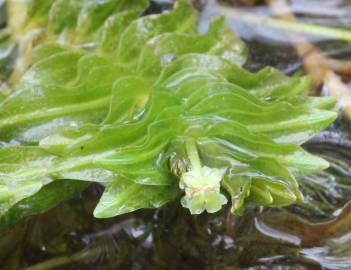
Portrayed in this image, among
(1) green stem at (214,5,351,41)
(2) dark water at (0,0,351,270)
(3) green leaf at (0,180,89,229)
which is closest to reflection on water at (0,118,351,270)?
(2) dark water at (0,0,351,270)

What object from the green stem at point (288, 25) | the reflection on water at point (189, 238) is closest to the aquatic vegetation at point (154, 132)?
the reflection on water at point (189, 238)

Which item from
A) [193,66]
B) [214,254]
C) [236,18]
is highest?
[193,66]

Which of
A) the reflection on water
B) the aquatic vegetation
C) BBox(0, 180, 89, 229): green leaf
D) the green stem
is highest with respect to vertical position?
the aquatic vegetation

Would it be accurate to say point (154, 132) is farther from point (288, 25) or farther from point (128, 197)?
point (288, 25)

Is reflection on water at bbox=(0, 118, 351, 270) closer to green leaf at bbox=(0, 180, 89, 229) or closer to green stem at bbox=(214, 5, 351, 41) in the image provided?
green leaf at bbox=(0, 180, 89, 229)

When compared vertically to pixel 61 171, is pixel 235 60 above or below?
below

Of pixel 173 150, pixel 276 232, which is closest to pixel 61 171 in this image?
pixel 173 150

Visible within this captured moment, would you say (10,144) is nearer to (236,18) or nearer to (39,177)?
(39,177)
